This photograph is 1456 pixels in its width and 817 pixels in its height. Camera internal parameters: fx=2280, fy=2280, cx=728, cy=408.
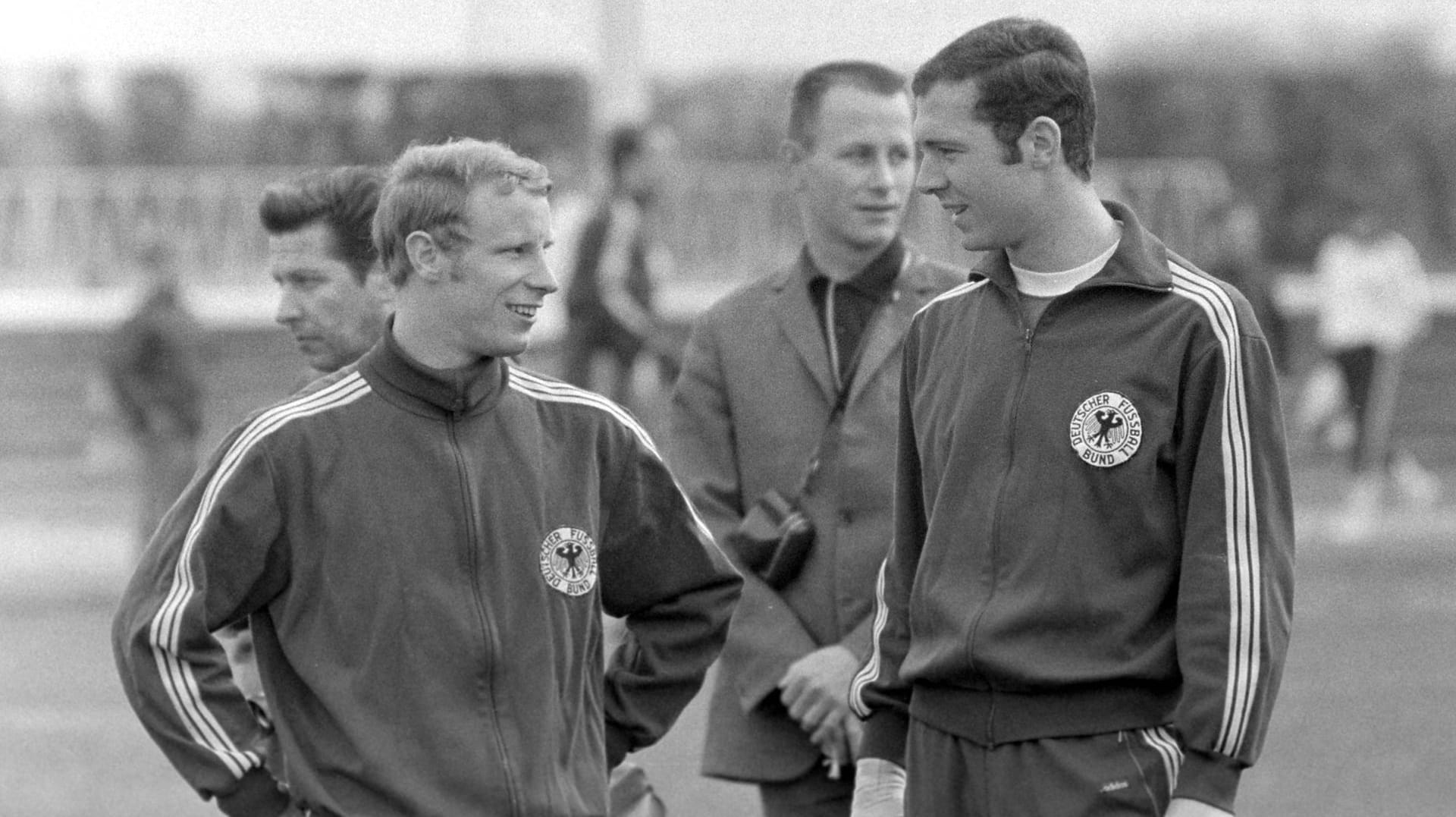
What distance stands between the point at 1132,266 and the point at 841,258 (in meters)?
1.34

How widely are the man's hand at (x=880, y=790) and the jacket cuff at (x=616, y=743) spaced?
1.41 ft

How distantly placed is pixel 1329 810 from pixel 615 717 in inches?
165

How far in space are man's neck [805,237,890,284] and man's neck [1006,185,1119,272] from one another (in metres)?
Answer: 1.14

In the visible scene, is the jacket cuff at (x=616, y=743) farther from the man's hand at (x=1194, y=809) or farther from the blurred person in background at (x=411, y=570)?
the man's hand at (x=1194, y=809)

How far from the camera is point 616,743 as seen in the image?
4.13m

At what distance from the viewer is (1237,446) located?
353 cm

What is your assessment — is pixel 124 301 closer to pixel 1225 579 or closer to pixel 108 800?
pixel 108 800

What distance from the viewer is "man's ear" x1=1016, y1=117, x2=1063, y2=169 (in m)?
3.71

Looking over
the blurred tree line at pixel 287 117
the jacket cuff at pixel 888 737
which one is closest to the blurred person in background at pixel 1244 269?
the blurred tree line at pixel 287 117

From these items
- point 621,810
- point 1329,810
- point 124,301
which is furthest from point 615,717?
point 124,301

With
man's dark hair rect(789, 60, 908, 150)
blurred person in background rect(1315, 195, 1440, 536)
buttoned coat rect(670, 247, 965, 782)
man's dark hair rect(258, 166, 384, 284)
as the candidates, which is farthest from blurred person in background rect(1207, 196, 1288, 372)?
man's dark hair rect(258, 166, 384, 284)

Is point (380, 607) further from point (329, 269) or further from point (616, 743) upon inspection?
point (329, 269)

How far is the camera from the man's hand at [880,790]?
401 cm

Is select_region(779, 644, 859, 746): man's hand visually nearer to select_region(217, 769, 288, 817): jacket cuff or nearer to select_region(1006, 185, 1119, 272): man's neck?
select_region(1006, 185, 1119, 272): man's neck
